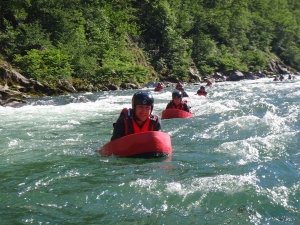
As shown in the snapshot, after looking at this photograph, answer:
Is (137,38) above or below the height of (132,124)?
above

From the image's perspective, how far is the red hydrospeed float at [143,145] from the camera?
19.2 feet

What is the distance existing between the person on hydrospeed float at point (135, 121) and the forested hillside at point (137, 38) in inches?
687

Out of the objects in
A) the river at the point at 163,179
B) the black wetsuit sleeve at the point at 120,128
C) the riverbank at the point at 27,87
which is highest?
the black wetsuit sleeve at the point at 120,128

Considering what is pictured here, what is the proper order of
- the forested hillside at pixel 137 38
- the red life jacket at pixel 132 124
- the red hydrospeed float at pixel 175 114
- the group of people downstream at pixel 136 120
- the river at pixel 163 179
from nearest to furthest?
the river at pixel 163 179 < the group of people downstream at pixel 136 120 < the red life jacket at pixel 132 124 < the red hydrospeed float at pixel 175 114 < the forested hillside at pixel 137 38

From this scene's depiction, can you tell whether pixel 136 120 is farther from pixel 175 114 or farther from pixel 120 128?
pixel 175 114

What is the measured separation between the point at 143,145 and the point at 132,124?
1.71ft

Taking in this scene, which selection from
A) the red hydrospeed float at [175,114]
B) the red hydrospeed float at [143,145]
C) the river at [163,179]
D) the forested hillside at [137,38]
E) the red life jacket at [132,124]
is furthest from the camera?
the forested hillside at [137,38]

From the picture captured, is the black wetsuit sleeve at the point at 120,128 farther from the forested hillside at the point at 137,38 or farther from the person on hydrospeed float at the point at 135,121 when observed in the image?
the forested hillside at the point at 137,38

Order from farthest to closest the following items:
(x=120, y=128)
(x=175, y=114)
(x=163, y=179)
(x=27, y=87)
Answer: (x=27, y=87) < (x=175, y=114) < (x=120, y=128) < (x=163, y=179)

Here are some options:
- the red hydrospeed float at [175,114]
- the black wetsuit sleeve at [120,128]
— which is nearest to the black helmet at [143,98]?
the black wetsuit sleeve at [120,128]

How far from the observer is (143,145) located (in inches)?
230

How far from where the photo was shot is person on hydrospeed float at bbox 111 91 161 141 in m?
6.05

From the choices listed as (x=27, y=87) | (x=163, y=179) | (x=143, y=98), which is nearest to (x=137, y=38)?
(x=27, y=87)

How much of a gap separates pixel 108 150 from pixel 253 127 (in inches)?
155
